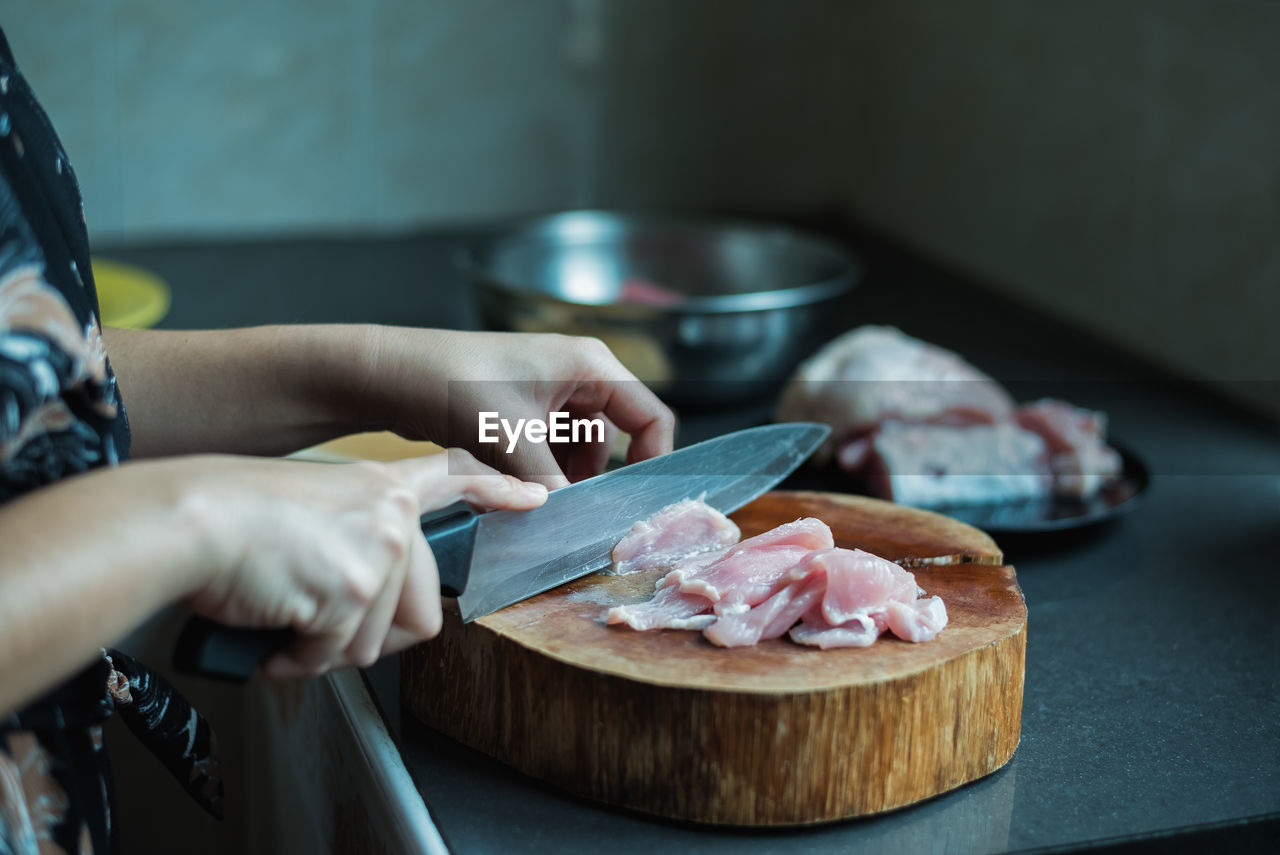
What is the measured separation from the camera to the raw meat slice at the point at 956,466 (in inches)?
Result: 47.2

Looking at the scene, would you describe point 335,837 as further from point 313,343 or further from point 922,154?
point 922,154

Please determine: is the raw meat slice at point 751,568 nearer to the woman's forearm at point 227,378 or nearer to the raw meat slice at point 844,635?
the raw meat slice at point 844,635

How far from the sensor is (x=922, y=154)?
217cm

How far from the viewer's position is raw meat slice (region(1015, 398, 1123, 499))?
1.21 meters

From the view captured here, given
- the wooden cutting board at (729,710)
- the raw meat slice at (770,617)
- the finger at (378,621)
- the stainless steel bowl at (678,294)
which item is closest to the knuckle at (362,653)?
the finger at (378,621)

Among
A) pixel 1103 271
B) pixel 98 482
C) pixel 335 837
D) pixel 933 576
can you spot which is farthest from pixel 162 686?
pixel 1103 271

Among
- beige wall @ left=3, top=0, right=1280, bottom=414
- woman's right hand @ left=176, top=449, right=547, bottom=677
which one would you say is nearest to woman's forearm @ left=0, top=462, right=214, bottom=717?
woman's right hand @ left=176, top=449, right=547, bottom=677

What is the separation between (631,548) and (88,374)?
0.38 metres

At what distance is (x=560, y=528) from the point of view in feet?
2.82

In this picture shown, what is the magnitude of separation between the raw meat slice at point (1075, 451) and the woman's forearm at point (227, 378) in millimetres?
697

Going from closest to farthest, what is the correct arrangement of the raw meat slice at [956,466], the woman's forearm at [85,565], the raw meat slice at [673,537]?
1. the woman's forearm at [85,565]
2. the raw meat slice at [673,537]
3. the raw meat slice at [956,466]

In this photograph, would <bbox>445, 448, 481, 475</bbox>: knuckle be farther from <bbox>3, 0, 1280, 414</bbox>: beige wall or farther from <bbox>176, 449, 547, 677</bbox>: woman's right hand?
<bbox>3, 0, 1280, 414</bbox>: beige wall

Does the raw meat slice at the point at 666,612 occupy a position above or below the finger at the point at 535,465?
below

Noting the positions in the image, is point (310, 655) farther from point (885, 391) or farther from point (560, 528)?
point (885, 391)
